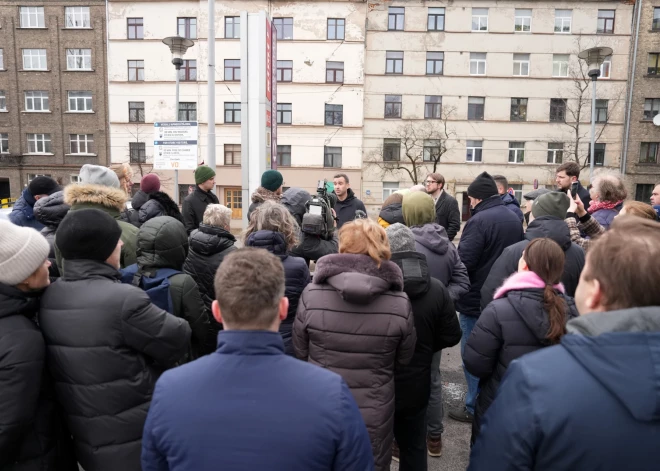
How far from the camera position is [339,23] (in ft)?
102

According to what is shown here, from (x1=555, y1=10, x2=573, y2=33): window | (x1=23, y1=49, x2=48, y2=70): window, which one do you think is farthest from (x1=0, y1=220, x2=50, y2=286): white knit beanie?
(x1=23, y1=49, x2=48, y2=70): window

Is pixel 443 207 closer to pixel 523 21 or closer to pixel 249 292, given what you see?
pixel 249 292

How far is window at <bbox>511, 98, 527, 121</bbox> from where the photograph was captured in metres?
31.8

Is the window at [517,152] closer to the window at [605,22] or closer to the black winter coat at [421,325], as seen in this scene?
the window at [605,22]

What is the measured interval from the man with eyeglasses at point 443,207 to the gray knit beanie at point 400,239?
3923 millimetres

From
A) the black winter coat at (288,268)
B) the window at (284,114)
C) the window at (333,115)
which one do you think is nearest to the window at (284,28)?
the window at (284,114)

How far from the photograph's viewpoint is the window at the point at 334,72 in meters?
31.3

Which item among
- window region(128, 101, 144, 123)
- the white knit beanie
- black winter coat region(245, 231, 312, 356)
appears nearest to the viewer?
the white knit beanie

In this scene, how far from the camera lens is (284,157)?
32125 mm

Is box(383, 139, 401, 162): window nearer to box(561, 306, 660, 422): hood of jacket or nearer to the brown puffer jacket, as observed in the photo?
the brown puffer jacket

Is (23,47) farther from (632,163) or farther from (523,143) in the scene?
(632,163)

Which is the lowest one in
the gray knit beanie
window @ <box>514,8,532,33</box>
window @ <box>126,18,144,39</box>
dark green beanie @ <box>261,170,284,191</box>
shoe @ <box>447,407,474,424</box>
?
shoe @ <box>447,407,474,424</box>

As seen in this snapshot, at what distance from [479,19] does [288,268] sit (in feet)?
111

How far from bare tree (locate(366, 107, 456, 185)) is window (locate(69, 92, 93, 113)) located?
20.6m
